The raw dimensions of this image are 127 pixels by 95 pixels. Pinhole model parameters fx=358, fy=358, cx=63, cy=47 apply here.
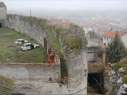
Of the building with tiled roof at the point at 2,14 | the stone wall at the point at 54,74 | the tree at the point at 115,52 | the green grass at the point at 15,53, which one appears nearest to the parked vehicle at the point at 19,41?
the green grass at the point at 15,53

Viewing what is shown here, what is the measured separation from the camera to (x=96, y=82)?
19.4m

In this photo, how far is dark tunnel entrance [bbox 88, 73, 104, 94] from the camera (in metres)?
19.3

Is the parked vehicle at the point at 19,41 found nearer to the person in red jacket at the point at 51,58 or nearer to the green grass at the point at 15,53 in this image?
the green grass at the point at 15,53

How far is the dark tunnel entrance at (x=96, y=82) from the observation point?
19281 millimetres

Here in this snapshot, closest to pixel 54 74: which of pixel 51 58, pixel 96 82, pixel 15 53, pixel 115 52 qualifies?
pixel 51 58

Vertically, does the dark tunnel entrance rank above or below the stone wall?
below

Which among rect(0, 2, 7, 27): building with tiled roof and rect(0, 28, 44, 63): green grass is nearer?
rect(0, 28, 44, 63): green grass

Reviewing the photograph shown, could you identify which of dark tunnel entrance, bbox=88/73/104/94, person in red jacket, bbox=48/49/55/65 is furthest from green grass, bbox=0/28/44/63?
dark tunnel entrance, bbox=88/73/104/94

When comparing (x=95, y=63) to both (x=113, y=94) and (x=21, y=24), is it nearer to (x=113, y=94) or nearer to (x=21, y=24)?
(x=113, y=94)

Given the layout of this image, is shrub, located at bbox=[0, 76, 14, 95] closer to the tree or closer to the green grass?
the green grass

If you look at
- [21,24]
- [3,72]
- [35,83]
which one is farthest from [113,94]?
[21,24]

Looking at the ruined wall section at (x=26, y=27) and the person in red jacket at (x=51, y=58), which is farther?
the ruined wall section at (x=26, y=27)

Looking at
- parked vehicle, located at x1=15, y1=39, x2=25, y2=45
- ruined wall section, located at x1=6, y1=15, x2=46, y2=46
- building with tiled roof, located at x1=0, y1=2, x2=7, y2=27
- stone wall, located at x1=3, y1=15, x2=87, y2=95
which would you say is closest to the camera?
stone wall, located at x1=3, y1=15, x2=87, y2=95

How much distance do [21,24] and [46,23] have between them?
4945mm
